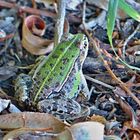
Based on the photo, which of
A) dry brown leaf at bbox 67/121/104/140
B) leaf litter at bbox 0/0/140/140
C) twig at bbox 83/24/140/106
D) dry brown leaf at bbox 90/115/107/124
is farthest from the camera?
twig at bbox 83/24/140/106

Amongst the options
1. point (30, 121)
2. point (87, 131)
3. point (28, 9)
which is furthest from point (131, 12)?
point (28, 9)

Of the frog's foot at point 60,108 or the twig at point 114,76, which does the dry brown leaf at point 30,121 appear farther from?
the twig at point 114,76

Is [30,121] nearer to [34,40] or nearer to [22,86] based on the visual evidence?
[22,86]

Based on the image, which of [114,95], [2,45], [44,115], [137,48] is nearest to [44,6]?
[2,45]

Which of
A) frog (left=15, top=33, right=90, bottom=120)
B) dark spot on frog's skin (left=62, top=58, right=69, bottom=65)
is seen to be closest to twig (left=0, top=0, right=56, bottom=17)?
frog (left=15, top=33, right=90, bottom=120)

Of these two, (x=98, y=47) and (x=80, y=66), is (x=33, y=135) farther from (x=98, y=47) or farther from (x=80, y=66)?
(x=98, y=47)

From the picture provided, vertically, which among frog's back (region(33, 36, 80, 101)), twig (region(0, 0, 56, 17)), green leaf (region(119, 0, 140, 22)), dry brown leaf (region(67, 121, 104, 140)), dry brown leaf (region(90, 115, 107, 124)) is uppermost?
green leaf (region(119, 0, 140, 22))

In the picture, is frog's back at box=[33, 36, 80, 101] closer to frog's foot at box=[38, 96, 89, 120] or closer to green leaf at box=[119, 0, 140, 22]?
frog's foot at box=[38, 96, 89, 120]
